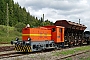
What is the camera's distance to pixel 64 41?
24.4 m

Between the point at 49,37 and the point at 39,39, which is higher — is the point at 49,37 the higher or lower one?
the higher one

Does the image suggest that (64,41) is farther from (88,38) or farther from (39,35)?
(88,38)

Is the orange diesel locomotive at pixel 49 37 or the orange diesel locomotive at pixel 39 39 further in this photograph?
the orange diesel locomotive at pixel 49 37

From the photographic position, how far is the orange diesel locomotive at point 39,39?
1825cm

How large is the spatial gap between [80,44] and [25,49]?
46.9ft

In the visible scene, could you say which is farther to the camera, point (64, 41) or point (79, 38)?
point (79, 38)

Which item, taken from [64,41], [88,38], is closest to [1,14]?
[88,38]

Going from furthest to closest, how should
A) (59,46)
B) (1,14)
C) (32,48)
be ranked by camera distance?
1. (1,14)
2. (59,46)
3. (32,48)

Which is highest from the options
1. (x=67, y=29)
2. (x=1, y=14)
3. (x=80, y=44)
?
(x=1, y=14)

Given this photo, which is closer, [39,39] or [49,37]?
[39,39]

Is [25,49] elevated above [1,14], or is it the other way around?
[1,14]

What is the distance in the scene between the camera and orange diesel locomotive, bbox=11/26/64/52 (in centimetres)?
1825

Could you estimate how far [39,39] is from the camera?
1983 centimetres

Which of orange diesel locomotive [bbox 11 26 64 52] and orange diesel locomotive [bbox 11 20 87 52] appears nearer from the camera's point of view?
orange diesel locomotive [bbox 11 26 64 52]
